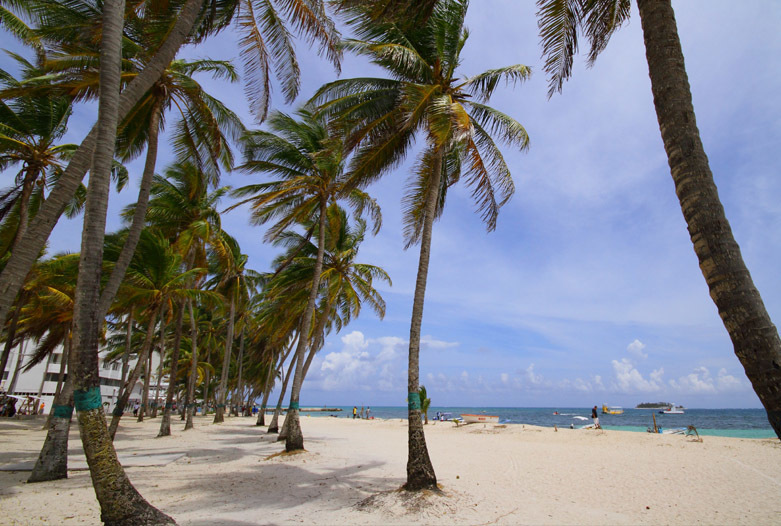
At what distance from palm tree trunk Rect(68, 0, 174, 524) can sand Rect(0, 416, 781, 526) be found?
158 centimetres

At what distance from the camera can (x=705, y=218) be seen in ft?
10.9

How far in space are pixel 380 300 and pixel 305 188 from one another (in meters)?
7.04

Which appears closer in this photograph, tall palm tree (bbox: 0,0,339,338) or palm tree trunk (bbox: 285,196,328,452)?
tall palm tree (bbox: 0,0,339,338)

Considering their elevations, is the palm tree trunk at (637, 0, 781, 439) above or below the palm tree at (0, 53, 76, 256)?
below

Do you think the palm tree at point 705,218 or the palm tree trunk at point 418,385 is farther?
the palm tree trunk at point 418,385

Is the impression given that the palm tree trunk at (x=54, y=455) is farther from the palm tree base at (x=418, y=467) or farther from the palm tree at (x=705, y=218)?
the palm tree at (x=705, y=218)

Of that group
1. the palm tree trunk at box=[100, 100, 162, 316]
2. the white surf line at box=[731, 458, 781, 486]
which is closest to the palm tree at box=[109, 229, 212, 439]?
the palm tree trunk at box=[100, 100, 162, 316]

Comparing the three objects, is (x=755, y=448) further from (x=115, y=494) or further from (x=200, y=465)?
(x=115, y=494)

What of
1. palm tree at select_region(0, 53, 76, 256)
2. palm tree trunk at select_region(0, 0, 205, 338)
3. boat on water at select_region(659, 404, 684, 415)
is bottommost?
Answer: boat on water at select_region(659, 404, 684, 415)

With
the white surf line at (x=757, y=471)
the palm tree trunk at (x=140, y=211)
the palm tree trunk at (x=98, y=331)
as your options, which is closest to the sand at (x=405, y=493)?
the white surf line at (x=757, y=471)

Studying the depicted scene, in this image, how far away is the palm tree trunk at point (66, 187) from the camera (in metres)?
6.02

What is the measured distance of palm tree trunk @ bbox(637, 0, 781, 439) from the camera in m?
2.85

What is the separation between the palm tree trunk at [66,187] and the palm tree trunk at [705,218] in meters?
6.56

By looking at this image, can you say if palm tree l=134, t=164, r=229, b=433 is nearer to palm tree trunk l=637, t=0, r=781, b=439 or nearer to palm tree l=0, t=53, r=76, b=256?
palm tree l=0, t=53, r=76, b=256
